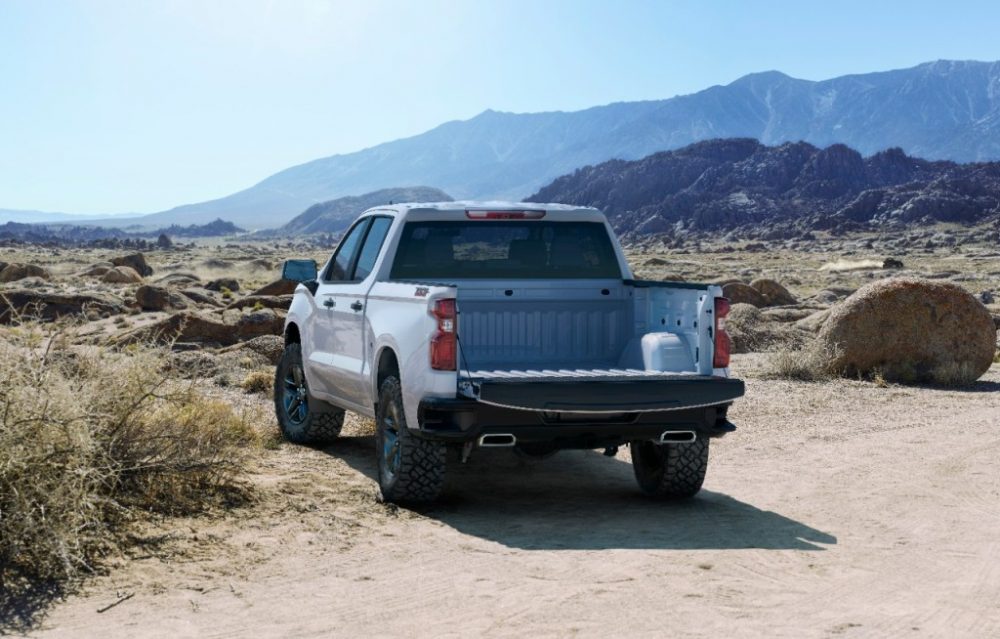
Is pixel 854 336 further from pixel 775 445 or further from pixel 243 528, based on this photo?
pixel 243 528

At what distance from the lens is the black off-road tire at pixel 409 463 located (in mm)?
8055

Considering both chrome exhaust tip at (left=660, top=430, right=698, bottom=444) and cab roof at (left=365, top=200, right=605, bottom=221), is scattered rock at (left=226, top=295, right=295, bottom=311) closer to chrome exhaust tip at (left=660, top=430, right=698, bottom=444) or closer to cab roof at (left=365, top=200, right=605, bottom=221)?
cab roof at (left=365, top=200, right=605, bottom=221)

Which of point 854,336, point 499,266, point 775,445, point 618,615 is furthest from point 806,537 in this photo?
point 854,336

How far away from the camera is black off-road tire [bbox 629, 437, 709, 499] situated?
8656mm

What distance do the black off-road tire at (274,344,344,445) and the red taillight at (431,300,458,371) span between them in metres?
3.13

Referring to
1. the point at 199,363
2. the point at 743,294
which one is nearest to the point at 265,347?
the point at 199,363

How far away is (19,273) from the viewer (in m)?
39.7

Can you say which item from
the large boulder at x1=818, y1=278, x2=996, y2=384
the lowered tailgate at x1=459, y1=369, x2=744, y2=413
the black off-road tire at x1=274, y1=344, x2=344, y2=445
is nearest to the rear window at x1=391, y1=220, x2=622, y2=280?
the lowered tailgate at x1=459, y1=369, x2=744, y2=413

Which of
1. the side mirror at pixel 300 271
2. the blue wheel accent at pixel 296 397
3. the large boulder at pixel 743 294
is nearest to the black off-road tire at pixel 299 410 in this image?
the blue wheel accent at pixel 296 397

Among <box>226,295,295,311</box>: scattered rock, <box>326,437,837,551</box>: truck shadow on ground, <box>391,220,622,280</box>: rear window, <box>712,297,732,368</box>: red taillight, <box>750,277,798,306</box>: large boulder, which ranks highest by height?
<box>391,220,622,280</box>: rear window

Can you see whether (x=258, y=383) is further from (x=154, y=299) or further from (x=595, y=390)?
(x=154, y=299)

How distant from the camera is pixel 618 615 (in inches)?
233

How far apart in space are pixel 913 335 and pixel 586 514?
31.9ft

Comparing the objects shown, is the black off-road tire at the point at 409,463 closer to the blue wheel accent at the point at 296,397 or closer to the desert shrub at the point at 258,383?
the blue wheel accent at the point at 296,397
